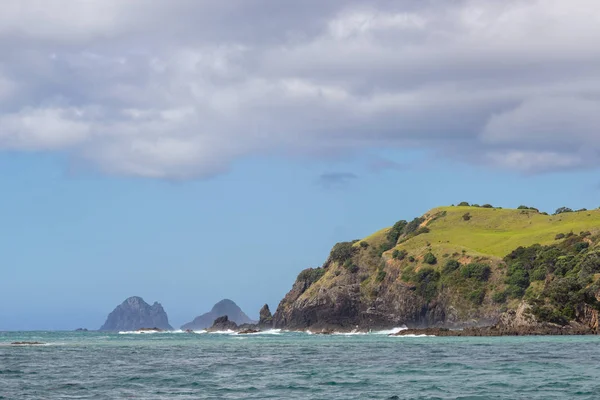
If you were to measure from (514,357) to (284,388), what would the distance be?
34.3m

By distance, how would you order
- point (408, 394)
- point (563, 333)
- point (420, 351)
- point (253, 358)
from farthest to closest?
point (563, 333), point (420, 351), point (253, 358), point (408, 394)

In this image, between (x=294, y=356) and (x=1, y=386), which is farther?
(x=294, y=356)

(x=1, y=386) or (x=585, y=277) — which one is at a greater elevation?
(x=585, y=277)

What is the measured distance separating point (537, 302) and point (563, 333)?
52.7 feet

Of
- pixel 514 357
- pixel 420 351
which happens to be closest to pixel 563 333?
pixel 420 351

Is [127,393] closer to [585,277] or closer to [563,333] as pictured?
[563,333]

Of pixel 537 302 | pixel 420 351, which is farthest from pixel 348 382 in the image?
pixel 537 302

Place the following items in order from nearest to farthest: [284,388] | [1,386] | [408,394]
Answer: [408,394]
[284,388]
[1,386]

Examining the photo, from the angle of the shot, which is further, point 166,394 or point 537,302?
point 537,302

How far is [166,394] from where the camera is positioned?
50.4 m

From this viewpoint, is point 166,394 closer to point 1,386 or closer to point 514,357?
point 1,386

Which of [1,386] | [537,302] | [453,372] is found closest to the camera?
[1,386]

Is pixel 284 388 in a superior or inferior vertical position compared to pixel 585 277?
inferior

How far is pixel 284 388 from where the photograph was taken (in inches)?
2096
